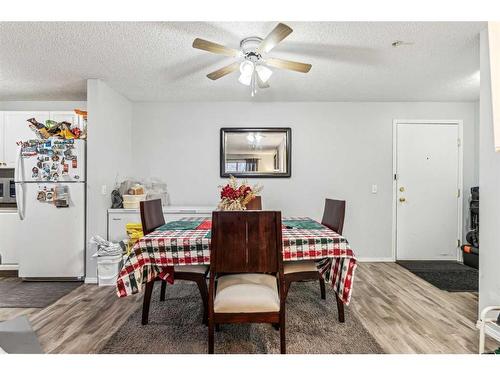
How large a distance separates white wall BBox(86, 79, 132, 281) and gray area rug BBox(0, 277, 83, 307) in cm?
29

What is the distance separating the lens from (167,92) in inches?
148

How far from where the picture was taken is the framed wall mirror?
4117mm

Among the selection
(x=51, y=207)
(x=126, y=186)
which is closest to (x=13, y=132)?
(x=51, y=207)

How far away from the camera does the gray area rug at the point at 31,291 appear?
2754 millimetres

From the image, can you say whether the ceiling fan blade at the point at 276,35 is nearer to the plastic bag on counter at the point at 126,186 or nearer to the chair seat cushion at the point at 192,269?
the chair seat cushion at the point at 192,269

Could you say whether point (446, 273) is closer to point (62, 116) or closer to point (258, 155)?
point (258, 155)

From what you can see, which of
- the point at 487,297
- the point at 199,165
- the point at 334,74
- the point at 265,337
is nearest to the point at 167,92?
the point at 199,165

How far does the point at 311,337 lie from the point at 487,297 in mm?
1295

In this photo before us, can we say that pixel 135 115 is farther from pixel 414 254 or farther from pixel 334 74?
pixel 414 254

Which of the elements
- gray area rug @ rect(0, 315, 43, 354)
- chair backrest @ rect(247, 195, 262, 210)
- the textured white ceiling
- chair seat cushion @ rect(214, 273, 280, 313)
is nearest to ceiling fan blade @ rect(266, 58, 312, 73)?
the textured white ceiling

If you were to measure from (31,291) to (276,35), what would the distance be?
3.29m

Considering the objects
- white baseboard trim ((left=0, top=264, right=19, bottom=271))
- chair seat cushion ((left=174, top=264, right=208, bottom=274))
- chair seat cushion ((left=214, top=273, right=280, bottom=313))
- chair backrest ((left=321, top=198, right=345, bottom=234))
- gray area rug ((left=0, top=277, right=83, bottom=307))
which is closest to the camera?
chair seat cushion ((left=214, top=273, right=280, bottom=313))

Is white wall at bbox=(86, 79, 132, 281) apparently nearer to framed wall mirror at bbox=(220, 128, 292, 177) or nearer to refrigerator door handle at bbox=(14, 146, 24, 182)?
refrigerator door handle at bbox=(14, 146, 24, 182)

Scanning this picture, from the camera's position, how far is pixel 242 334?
2133mm
